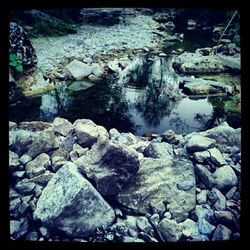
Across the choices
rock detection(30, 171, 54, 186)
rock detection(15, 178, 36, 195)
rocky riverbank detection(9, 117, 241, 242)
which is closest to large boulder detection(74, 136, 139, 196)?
rocky riverbank detection(9, 117, 241, 242)

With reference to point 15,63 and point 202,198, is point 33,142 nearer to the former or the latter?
point 15,63

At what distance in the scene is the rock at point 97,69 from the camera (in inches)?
96.3

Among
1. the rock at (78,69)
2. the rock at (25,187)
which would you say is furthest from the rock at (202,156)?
the rock at (25,187)

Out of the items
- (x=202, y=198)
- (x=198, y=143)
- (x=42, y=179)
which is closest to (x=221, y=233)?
(x=202, y=198)

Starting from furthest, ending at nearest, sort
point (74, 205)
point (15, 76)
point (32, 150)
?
point (15, 76) < point (32, 150) < point (74, 205)

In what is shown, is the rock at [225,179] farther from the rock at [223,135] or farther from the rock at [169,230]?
the rock at [169,230]

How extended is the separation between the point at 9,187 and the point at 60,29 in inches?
48.2

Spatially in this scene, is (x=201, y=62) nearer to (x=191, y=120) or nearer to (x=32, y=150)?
(x=191, y=120)

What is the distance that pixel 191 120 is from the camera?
234 cm

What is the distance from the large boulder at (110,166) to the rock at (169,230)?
1.18 feet

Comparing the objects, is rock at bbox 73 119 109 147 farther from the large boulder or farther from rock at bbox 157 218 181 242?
rock at bbox 157 218 181 242

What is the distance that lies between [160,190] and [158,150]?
291 mm

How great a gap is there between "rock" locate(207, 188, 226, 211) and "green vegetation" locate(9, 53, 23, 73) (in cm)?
162
